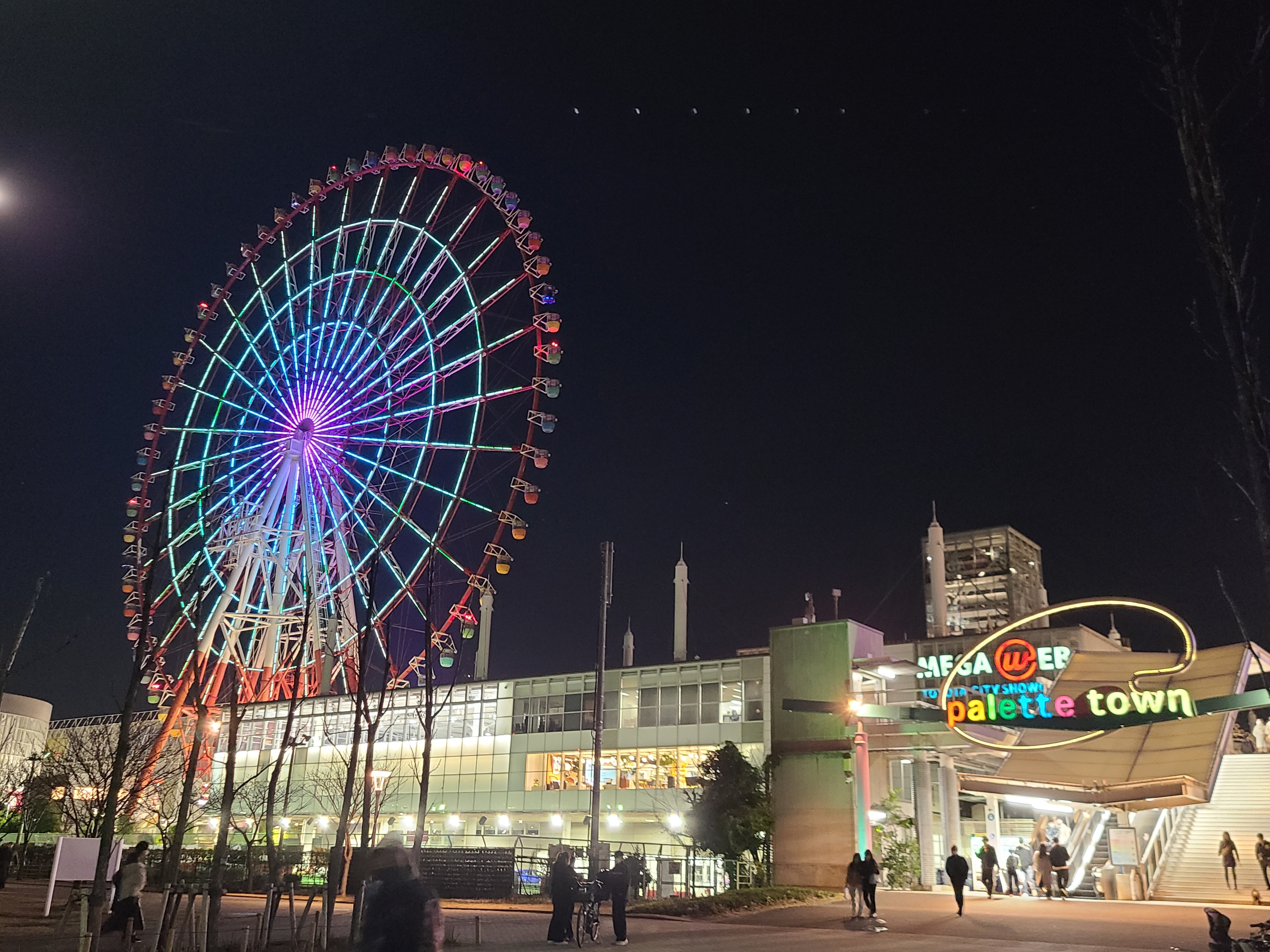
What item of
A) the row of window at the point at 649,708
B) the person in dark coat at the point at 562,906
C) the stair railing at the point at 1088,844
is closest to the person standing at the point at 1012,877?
the stair railing at the point at 1088,844

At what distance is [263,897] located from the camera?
28.8 m

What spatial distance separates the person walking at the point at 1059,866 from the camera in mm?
27766

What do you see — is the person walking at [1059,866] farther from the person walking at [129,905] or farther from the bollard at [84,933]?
the bollard at [84,933]

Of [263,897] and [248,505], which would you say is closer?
[263,897]

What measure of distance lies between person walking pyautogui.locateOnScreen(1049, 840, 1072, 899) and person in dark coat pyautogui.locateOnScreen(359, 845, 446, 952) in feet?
83.5

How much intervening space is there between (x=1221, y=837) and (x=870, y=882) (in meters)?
15.6

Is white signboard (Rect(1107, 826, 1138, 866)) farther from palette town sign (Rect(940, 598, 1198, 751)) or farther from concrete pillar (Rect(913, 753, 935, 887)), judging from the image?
concrete pillar (Rect(913, 753, 935, 887))

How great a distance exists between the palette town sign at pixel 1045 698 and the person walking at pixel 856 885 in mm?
7431

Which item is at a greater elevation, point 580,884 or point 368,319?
point 368,319

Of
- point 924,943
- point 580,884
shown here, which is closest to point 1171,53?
point 924,943

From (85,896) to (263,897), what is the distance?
17.1 metres

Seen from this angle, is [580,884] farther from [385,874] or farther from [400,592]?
[385,874]

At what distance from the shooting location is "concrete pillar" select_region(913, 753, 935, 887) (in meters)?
30.4

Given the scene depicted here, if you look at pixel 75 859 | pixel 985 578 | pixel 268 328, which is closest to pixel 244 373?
pixel 268 328
